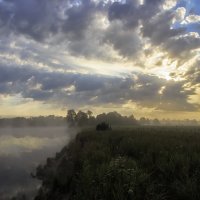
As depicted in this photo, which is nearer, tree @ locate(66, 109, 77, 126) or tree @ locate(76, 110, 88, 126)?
tree @ locate(76, 110, 88, 126)

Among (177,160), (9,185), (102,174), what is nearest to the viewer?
(102,174)

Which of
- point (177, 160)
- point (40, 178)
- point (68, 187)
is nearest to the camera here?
point (177, 160)

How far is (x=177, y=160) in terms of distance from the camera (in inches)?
445

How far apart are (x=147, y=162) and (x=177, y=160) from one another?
1.44m

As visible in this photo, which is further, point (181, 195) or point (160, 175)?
point (160, 175)

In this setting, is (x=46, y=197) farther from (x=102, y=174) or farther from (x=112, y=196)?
(x=112, y=196)

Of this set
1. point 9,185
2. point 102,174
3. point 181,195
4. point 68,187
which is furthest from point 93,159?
point 9,185

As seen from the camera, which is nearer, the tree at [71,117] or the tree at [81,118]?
the tree at [81,118]

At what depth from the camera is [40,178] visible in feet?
72.4

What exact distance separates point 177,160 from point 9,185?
13.0 m

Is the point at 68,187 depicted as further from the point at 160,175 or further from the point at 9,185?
the point at 9,185

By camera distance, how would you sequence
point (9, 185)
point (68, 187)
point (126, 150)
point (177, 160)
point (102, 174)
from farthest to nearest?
point (9, 185), point (126, 150), point (68, 187), point (177, 160), point (102, 174)

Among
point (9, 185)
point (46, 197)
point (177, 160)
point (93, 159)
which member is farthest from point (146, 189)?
point (9, 185)

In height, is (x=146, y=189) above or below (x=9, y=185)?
above
